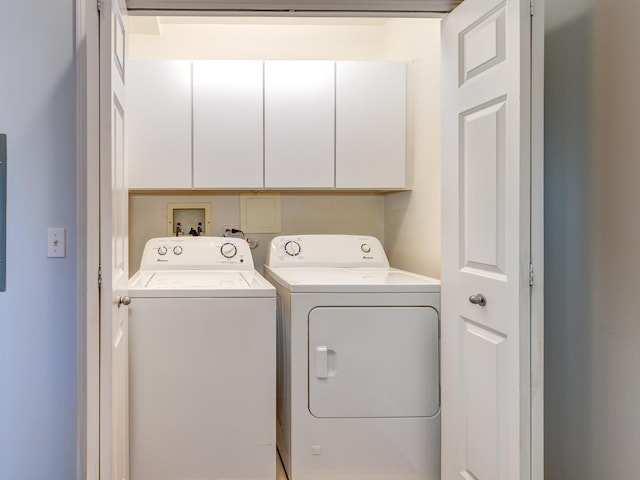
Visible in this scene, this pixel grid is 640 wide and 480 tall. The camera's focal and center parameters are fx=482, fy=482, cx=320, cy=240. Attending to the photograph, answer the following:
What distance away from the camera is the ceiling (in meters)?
1.71

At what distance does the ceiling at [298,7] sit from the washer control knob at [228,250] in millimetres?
1339

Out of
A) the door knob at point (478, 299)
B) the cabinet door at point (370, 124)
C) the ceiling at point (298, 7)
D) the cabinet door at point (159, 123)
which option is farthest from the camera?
the cabinet door at point (370, 124)

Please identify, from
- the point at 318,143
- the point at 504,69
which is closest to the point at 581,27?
the point at 504,69

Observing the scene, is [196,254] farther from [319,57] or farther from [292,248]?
[319,57]

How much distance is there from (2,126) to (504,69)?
1629 mm

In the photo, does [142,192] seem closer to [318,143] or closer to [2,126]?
[318,143]

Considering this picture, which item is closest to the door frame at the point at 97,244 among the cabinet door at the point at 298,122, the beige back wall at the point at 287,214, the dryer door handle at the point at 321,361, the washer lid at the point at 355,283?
the washer lid at the point at 355,283

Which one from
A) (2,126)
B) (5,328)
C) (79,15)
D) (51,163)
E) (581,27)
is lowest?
(5,328)

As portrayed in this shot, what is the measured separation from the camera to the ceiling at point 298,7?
5.60 ft

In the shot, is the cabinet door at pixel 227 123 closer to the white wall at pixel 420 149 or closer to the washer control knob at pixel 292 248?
the washer control knob at pixel 292 248

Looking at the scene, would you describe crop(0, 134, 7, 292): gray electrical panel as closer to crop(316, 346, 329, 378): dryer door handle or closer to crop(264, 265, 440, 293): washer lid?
crop(264, 265, 440, 293): washer lid

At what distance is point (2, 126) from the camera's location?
5.33 ft

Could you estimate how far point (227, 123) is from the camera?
266 centimetres

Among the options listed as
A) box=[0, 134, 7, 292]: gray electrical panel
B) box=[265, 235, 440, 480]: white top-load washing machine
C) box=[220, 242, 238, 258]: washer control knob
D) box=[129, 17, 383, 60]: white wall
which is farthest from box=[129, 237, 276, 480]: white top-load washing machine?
box=[129, 17, 383, 60]: white wall
